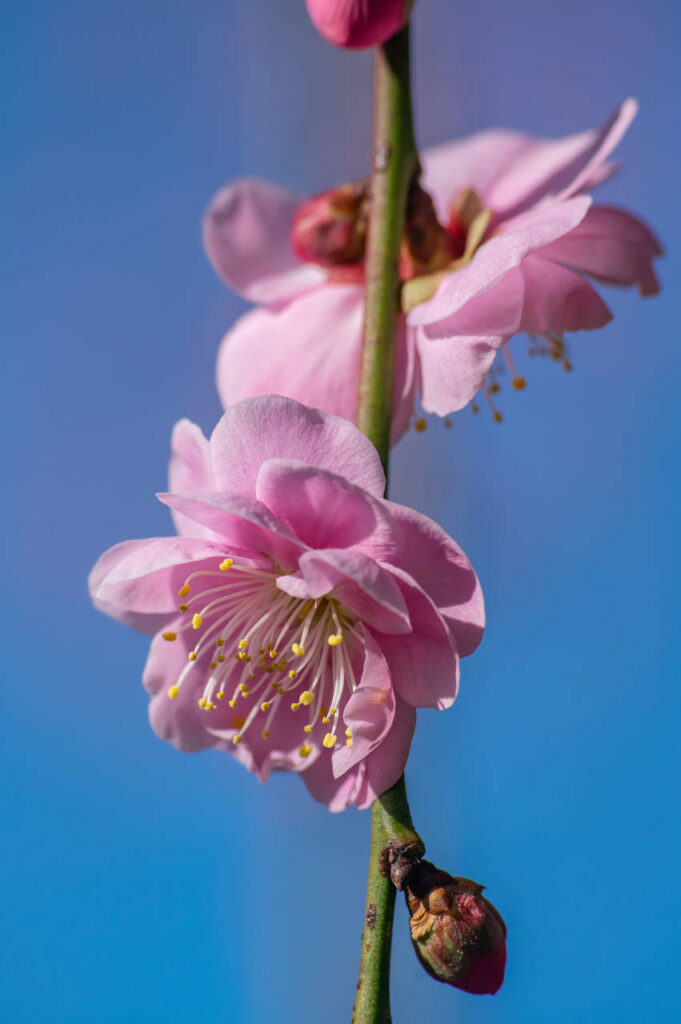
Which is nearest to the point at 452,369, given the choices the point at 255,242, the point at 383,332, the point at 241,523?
the point at 383,332

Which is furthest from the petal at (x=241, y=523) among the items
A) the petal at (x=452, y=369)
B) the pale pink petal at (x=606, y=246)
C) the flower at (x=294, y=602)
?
the pale pink petal at (x=606, y=246)

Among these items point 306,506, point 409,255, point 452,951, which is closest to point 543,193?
point 409,255

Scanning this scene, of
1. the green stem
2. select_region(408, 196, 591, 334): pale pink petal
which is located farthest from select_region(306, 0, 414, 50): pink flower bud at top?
select_region(408, 196, 591, 334): pale pink petal

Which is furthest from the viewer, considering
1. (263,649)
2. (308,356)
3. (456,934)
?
(308,356)

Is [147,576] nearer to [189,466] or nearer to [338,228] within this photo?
[189,466]

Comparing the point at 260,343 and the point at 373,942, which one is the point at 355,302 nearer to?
the point at 260,343

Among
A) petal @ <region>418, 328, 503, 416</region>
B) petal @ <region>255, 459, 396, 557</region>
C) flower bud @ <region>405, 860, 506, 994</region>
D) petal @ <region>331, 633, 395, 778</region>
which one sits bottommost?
flower bud @ <region>405, 860, 506, 994</region>

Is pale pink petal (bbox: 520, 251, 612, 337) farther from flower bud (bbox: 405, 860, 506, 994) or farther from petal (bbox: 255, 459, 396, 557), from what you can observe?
flower bud (bbox: 405, 860, 506, 994)
